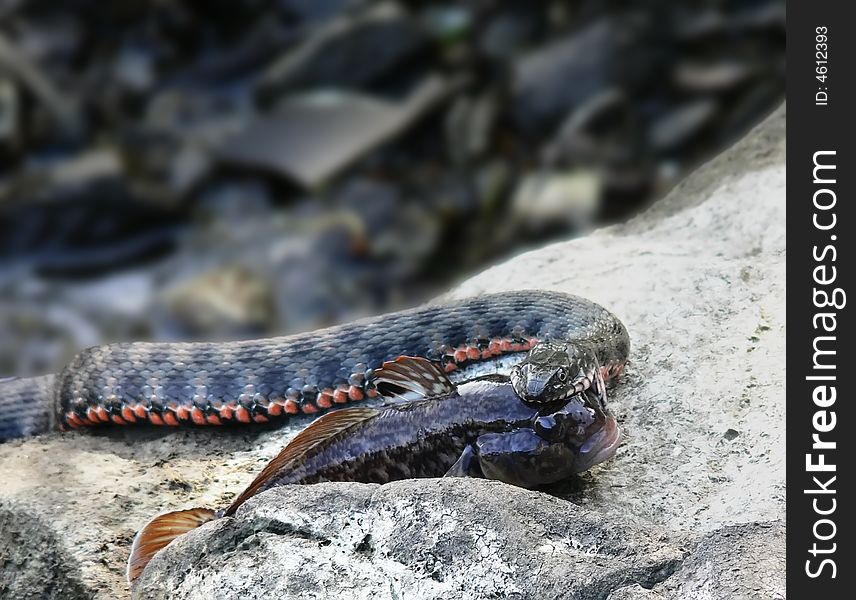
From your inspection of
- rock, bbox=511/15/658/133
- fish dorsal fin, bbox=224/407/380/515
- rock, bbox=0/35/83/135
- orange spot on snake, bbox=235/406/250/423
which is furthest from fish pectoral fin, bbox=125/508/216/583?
rock, bbox=0/35/83/135

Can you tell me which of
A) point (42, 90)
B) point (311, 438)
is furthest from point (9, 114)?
point (311, 438)

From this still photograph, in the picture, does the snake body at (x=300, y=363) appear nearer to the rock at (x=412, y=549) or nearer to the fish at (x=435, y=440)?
the fish at (x=435, y=440)

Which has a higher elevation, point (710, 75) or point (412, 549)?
point (710, 75)

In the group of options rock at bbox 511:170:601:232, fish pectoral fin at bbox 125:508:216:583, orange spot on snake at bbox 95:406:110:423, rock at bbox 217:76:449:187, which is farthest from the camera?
rock at bbox 217:76:449:187

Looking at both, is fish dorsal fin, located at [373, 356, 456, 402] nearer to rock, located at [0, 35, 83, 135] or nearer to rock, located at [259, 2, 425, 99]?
rock, located at [259, 2, 425, 99]

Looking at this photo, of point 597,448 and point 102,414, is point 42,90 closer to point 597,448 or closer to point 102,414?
point 102,414

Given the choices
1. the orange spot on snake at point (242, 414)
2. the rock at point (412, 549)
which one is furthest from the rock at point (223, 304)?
the rock at point (412, 549)
